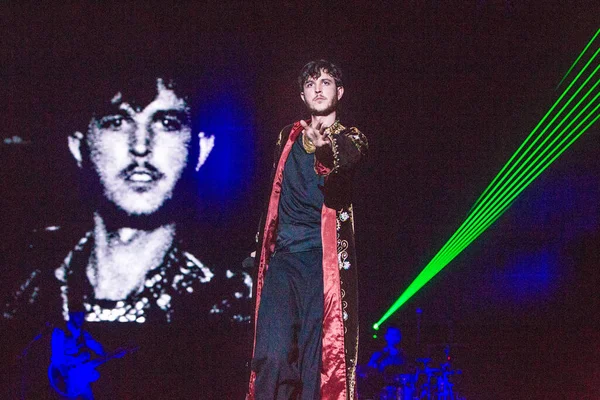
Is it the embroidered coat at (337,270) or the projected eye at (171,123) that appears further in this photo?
the projected eye at (171,123)

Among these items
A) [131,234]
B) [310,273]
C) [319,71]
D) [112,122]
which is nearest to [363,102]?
[112,122]

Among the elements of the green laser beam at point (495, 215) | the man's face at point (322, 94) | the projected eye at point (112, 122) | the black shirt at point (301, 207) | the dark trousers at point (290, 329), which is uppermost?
the projected eye at point (112, 122)

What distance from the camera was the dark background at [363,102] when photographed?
5.89 m

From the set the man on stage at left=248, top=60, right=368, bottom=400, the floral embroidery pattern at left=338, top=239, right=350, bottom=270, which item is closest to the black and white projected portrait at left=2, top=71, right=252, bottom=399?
the man on stage at left=248, top=60, right=368, bottom=400

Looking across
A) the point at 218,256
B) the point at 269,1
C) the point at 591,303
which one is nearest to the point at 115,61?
the point at 269,1

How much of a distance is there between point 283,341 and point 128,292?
12.2 ft

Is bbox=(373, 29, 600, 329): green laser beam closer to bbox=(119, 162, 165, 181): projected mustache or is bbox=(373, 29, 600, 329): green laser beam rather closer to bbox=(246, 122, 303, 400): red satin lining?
bbox=(119, 162, 165, 181): projected mustache

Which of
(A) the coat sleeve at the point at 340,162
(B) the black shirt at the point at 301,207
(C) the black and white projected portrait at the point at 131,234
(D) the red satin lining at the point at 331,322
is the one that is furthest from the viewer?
(C) the black and white projected portrait at the point at 131,234

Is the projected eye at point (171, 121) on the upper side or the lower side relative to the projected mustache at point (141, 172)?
upper

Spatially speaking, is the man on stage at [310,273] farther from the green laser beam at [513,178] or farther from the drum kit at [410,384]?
the drum kit at [410,384]

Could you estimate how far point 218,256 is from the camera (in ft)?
20.2

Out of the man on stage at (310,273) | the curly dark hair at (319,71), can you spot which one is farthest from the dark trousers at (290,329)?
the curly dark hair at (319,71)

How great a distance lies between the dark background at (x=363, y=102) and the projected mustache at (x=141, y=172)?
1.46 feet

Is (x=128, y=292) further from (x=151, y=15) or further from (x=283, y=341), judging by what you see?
(x=283, y=341)
